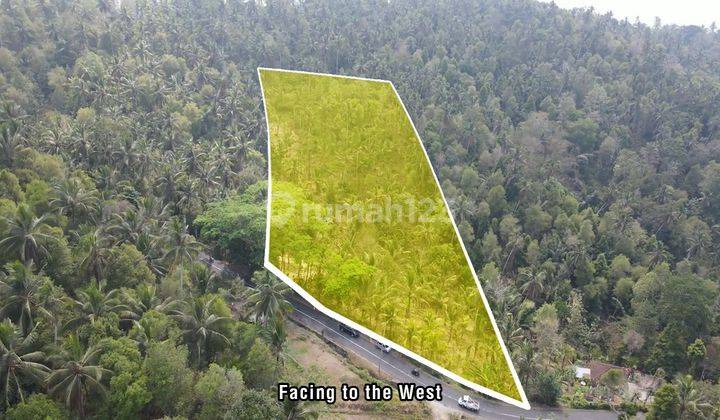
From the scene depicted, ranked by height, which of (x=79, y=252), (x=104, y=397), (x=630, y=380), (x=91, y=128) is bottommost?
(x=630, y=380)

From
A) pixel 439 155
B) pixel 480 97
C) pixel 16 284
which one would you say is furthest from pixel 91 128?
pixel 480 97

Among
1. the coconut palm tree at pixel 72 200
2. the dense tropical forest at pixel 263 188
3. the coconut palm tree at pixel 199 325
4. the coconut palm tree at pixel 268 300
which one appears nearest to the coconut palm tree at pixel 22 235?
the dense tropical forest at pixel 263 188

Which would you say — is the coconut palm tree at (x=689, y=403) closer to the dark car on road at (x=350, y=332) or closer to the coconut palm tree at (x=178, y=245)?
the dark car on road at (x=350, y=332)

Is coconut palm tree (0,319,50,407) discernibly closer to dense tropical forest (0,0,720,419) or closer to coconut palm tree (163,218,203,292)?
dense tropical forest (0,0,720,419)

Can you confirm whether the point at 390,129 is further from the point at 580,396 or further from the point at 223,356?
the point at 580,396

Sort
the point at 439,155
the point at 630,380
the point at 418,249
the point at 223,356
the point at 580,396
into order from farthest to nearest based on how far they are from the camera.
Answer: the point at 439,155 → the point at 630,380 → the point at 580,396 → the point at 223,356 → the point at 418,249

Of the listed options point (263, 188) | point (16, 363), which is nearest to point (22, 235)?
point (16, 363)
